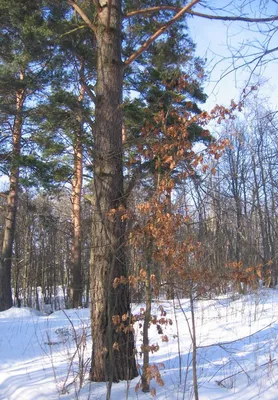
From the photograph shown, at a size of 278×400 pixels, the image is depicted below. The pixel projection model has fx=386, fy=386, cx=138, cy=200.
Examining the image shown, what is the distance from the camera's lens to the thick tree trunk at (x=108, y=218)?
3785 mm

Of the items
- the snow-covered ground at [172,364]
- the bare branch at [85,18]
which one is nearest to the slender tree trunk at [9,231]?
the snow-covered ground at [172,364]

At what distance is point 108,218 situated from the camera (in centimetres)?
375

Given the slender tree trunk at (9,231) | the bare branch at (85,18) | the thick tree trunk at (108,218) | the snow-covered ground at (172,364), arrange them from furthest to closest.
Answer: the slender tree trunk at (9,231)
the bare branch at (85,18)
the thick tree trunk at (108,218)
the snow-covered ground at (172,364)

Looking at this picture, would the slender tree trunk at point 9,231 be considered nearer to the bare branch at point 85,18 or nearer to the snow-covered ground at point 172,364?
the snow-covered ground at point 172,364

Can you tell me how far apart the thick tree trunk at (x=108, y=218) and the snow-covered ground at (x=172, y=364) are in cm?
17

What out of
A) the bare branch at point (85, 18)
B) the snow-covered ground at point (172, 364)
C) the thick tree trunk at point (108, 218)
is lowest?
the snow-covered ground at point (172, 364)

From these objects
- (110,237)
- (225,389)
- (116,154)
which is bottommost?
(225,389)

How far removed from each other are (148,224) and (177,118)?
3.63ft

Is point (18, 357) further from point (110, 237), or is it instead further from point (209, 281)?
point (209, 281)

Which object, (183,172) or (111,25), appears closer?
(183,172)

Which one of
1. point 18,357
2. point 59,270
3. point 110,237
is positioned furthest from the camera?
point 59,270

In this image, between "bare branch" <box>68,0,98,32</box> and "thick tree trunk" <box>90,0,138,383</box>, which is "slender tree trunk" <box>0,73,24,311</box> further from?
"thick tree trunk" <box>90,0,138,383</box>

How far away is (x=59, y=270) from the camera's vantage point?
86.4 feet

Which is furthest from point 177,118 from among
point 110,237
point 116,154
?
point 110,237
